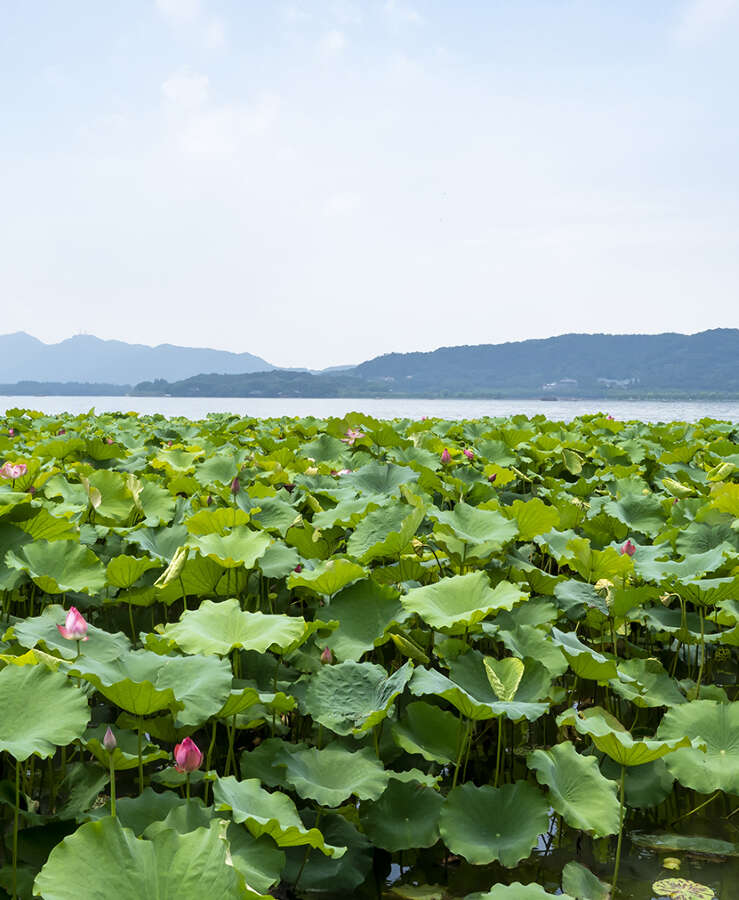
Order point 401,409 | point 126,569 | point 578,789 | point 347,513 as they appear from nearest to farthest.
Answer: point 578,789, point 126,569, point 347,513, point 401,409

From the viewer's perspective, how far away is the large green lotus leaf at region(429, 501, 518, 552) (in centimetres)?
231

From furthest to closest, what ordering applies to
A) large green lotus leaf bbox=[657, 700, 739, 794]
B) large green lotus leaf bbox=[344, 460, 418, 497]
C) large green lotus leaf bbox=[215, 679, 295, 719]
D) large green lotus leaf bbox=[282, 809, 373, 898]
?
large green lotus leaf bbox=[344, 460, 418, 497]
large green lotus leaf bbox=[657, 700, 739, 794]
large green lotus leaf bbox=[282, 809, 373, 898]
large green lotus leaf bbox=[215, 679, 295, 719]

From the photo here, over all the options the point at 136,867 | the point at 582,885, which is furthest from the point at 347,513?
the point at 136,867

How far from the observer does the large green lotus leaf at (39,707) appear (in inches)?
50.9

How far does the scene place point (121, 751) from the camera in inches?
58.4

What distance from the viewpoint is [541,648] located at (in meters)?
1.97

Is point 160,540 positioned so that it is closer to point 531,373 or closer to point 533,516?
point 533,516

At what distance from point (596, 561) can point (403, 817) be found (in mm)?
1014

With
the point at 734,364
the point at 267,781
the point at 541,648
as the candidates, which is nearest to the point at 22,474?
the point at 267,781

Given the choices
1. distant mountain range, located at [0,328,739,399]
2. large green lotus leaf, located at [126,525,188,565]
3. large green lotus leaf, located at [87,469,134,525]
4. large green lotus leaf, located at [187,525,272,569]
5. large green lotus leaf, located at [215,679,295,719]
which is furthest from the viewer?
distant mountain range, located at [0,328,739,399]

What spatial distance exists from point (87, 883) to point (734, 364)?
507 ft

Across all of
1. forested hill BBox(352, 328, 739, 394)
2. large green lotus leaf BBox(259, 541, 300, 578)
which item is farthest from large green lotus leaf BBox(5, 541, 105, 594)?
forested hill BBox(352, 328, 739, 394)

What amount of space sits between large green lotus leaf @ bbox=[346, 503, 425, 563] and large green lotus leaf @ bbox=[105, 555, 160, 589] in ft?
2.10

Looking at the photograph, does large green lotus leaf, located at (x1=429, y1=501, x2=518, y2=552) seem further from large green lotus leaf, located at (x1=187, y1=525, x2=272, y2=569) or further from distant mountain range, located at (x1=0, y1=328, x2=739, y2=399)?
distant mountain range, located at (x1=0, y1=328, x2=739, y2=399)
